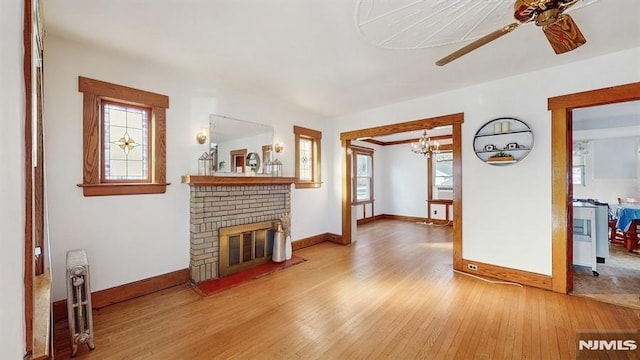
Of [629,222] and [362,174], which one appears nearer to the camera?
[629,222]

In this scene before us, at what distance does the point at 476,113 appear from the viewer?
3.65m

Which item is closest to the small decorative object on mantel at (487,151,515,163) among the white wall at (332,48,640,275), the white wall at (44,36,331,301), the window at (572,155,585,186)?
the white wall at (332,48,640,275)

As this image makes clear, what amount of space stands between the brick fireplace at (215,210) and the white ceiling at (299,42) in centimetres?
139

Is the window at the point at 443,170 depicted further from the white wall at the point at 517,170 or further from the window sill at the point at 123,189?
Answer: the window sill at the point at 123,189

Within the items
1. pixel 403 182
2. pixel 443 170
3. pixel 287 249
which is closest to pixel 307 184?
pixel 287 249

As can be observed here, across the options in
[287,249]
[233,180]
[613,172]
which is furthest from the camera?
[613,172]

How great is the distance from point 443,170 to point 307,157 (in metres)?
4.62

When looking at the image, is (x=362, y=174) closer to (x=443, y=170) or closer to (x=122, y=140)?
(x=443, y=170)

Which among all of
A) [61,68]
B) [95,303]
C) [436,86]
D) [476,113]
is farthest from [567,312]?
[61,68]

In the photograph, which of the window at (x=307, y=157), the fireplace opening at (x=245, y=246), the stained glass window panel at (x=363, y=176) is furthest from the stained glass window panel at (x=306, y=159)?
the stained glass window panel at (x=363, y=176)

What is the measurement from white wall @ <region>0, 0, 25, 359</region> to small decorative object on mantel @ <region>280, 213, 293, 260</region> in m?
3.46

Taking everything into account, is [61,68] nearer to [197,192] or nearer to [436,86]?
[197,192]

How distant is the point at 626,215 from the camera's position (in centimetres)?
433

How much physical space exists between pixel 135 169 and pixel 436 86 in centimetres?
402
